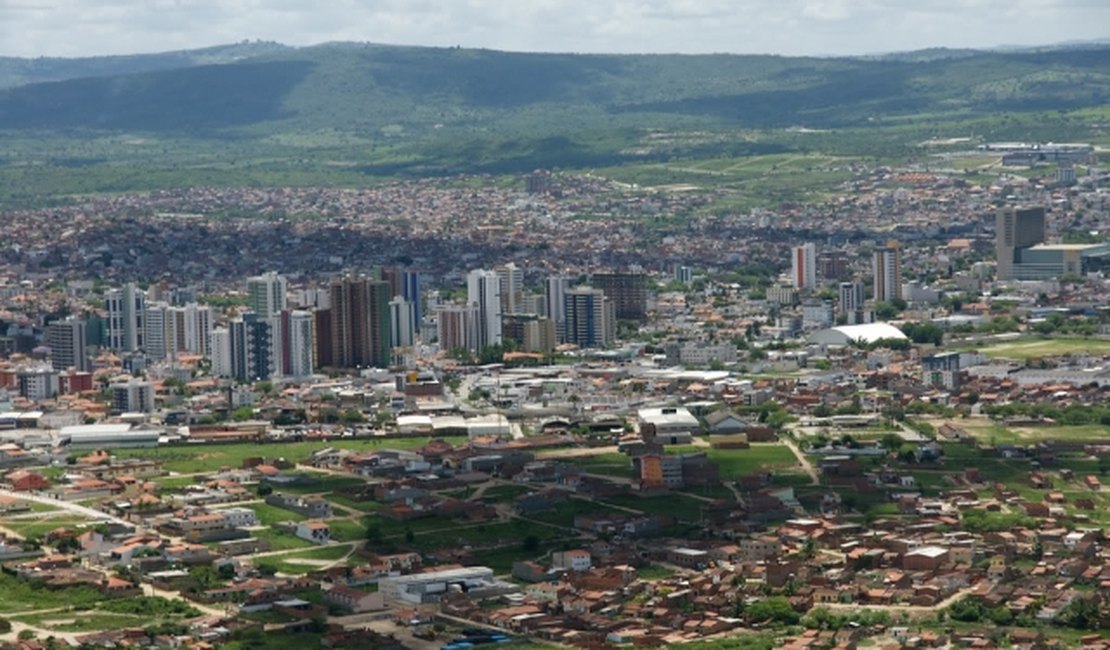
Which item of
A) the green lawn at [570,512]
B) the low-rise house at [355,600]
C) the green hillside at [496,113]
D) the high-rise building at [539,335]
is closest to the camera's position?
the low-rise house at [355,600]

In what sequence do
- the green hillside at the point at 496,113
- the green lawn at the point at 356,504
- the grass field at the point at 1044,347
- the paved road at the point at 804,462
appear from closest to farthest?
1. the green lawn at the point at 356,504
2. the paved road at the point at 804,462
3. the grass field at the point at 1044,347
4. the green hillside at the point at 496,113

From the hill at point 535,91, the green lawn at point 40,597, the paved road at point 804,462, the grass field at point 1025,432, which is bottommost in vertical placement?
the grass field at point 1025,432

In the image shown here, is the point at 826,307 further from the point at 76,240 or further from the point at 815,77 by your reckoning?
the point at 815,77

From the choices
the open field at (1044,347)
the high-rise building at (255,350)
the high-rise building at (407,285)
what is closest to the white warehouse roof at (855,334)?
the open field at (1044,347)

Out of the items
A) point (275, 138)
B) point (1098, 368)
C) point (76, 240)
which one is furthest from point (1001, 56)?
point (1098, 368)

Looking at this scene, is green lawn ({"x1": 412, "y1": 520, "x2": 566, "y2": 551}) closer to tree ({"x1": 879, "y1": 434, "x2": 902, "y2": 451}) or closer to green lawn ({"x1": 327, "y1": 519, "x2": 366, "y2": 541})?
green lawn ({"x1": 327, "y1": 519, "x2": 366, "y2": 541})

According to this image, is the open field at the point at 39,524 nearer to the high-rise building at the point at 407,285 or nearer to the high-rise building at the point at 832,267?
the high-rise building at the point at 407,285
